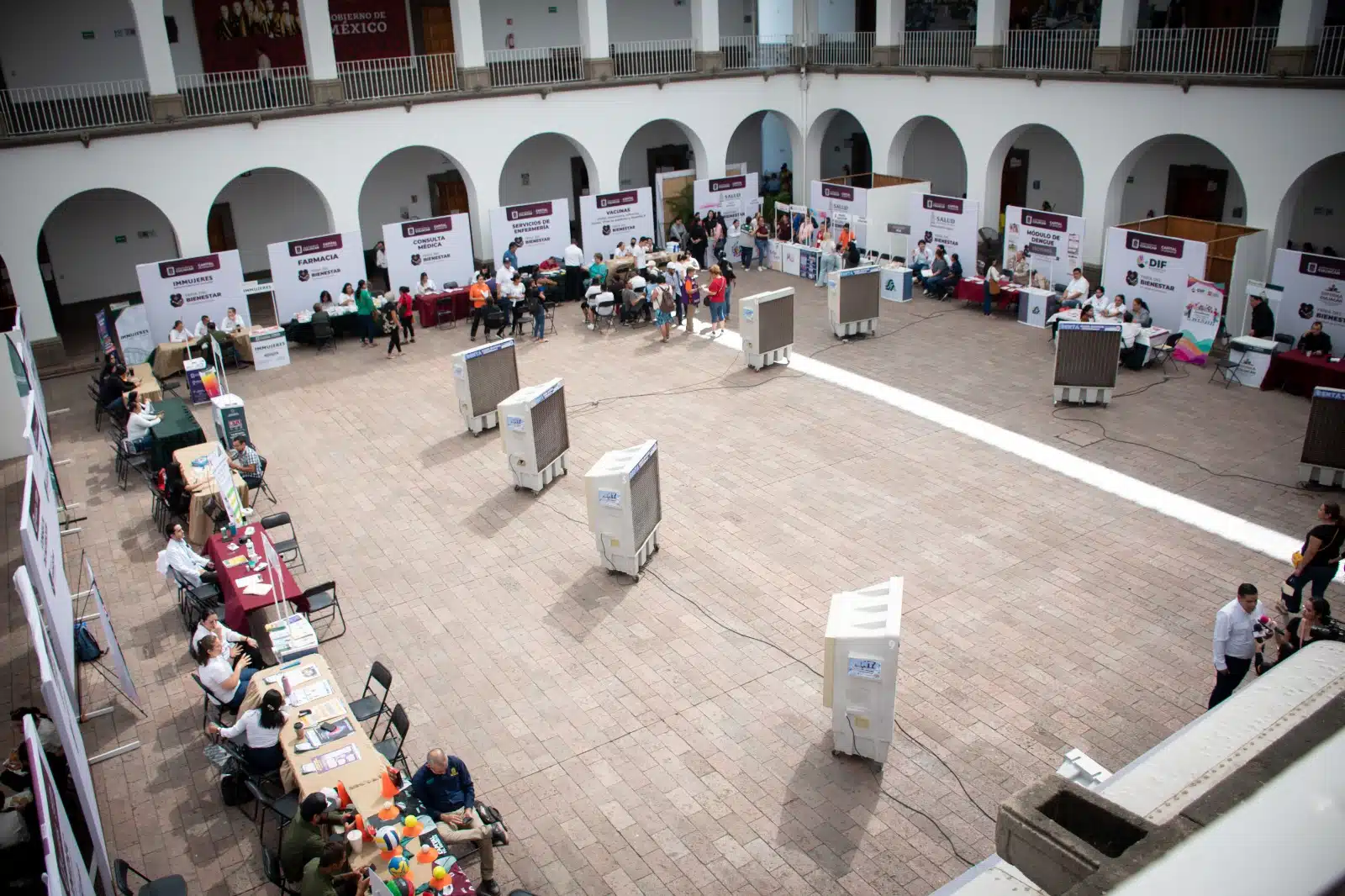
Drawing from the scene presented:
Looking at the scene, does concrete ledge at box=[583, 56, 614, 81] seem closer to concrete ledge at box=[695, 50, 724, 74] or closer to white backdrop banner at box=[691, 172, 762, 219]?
concrete ledge at box=[695, 50, 724, 74]

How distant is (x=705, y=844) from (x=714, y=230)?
65.7 feet

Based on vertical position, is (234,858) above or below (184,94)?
below

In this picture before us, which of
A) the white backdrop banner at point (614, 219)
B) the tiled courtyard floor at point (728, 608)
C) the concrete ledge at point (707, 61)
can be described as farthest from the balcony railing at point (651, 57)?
the tiled courtyard floor at point (728, 608)

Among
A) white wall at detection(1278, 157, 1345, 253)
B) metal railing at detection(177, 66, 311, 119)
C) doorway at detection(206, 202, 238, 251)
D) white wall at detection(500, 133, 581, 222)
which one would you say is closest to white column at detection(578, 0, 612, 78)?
white wall at detection(500, 133, 581, 222)

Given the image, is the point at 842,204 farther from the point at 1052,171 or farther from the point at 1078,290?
the point at 1078,290

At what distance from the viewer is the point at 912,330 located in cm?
2100

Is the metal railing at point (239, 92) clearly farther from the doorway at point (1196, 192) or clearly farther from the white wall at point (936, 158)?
the doorway at point (1196, 192)

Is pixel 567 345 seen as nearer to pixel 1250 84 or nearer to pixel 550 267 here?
pixel 550 267

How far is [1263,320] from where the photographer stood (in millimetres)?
17656

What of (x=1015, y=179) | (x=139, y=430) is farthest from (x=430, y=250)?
(x=1015, y=179)

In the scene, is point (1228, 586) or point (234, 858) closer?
point (234, 858)

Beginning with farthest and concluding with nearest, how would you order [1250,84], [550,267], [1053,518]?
[550,267] < [1250,84] < [1053,518]

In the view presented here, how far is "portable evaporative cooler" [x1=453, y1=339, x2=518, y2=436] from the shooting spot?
15969 mm

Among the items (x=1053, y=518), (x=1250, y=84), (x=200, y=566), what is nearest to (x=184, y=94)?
(x=200, y=566)
